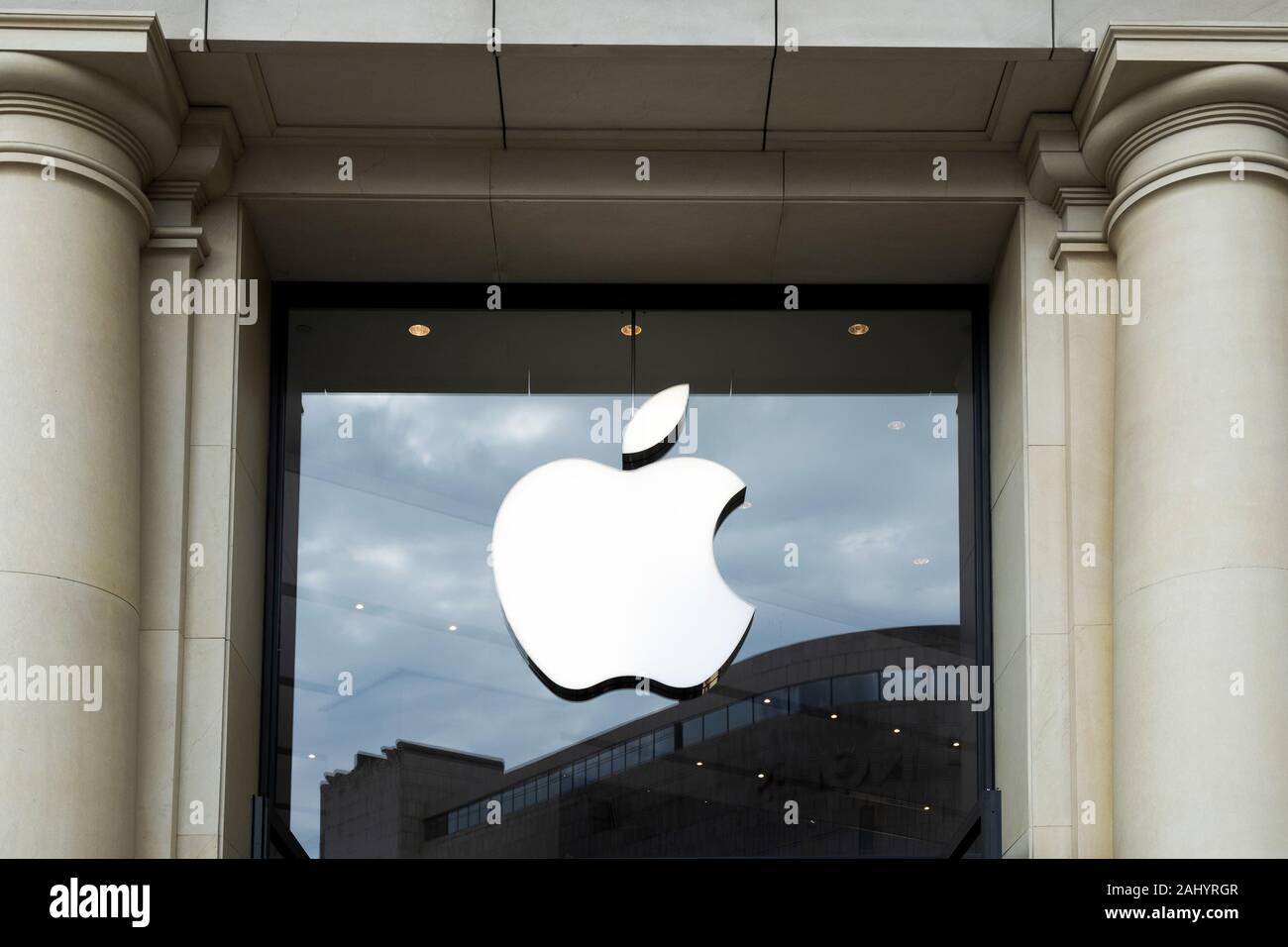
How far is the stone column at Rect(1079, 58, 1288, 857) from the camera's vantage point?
11.4 meters

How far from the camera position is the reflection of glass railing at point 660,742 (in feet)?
42.6

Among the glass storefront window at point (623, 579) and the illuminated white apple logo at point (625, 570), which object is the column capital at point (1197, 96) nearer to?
the glass storefront window at point (623, 579)

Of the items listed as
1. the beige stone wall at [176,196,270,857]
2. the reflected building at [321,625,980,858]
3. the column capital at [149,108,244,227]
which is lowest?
the reflected building at [321,625,980,858]

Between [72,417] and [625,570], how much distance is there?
3923 millimetres

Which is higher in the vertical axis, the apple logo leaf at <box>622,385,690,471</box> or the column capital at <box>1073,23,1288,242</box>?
the column capital at <box>1073,23,1288,242</box>

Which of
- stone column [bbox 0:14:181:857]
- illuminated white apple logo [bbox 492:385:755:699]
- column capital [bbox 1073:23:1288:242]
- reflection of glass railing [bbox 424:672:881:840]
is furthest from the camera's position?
illuminated white apple logo [bbox 492:385:755:699]

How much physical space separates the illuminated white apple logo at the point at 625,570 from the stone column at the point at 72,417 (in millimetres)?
2738

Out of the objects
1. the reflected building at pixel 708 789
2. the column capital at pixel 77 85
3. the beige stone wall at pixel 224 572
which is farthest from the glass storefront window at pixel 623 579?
the column capital at pixel 77 85

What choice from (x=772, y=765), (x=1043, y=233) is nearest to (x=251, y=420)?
(x=772, y=765)

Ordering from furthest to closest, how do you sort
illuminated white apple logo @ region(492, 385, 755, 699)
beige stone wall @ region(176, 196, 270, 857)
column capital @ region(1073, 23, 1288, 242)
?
illuminated white apple logo @ region(492, 385, 755, 699), column capital @ region(1073, 23, 1288, 242), beige stone wall @ region(176, 196, 270, 857)

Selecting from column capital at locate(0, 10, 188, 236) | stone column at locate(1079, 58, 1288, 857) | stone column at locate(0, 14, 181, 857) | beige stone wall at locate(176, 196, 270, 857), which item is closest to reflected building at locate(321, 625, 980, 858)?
beige stone wall at locate(176, 196, 270, 857)

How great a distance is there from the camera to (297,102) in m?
13.4

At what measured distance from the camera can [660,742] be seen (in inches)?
519

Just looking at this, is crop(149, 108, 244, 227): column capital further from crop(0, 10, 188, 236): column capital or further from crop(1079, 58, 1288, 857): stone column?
crop(1079, 58, 1288, 857): stone column
